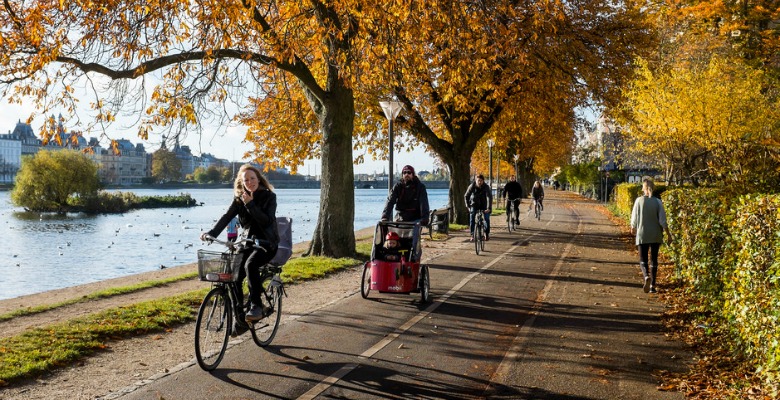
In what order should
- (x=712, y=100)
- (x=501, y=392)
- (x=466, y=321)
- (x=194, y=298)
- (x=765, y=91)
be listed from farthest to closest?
1. (x=765, y=91)
2. (x=712, y=100)
3. (x=194, y=298)
4. (x=466, y=321)
5. (x=501, y=392)

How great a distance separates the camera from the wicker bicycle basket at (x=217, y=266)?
22.8ft

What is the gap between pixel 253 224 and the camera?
7574mm

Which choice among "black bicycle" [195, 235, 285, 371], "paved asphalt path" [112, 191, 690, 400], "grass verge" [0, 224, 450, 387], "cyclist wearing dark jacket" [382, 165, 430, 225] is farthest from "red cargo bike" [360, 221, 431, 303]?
"black bicycle" [195, 235, 285, 371]

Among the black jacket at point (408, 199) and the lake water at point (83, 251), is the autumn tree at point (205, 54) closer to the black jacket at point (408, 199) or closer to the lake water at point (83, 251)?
the black jacket at point (408, 199)

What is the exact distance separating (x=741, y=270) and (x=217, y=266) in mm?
5267

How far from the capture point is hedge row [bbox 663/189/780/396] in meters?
6.08

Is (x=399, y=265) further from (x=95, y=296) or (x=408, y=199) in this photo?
(x=95, y=296)

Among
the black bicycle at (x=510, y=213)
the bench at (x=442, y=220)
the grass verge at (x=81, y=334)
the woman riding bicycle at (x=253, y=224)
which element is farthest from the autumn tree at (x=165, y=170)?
the woman riding bicycle at (x=253, y=224)

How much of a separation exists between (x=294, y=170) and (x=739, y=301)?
62.6 feet

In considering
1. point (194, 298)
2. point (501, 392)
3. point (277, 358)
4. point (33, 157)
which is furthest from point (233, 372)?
point (33, 157)

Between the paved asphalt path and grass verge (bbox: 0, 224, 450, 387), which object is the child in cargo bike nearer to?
the paved asphalt path

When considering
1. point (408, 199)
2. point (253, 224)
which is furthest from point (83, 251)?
point (253, 224)

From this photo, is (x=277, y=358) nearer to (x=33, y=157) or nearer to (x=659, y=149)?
(x=659, y=149)

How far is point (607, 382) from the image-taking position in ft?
21.9
